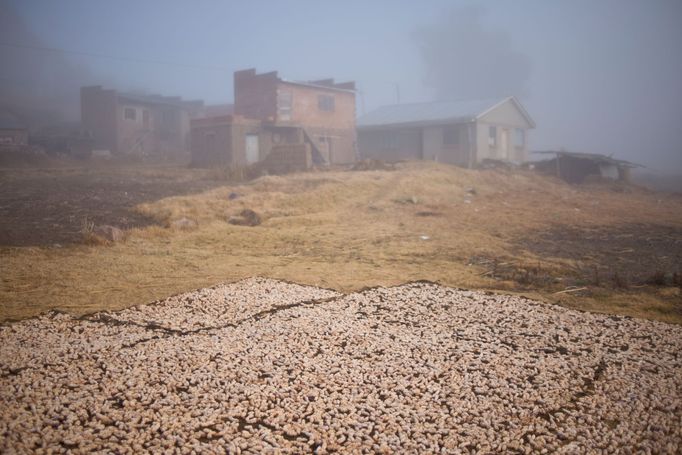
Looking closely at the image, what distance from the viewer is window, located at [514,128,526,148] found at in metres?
32.9

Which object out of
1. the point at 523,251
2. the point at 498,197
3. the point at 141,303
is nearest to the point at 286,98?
the point at 498,197

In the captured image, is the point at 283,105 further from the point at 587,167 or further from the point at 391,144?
the point at 587,167

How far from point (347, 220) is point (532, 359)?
7057 mm

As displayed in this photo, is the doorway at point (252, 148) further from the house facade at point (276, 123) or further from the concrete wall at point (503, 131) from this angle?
the concrete wall at point (503, 131)

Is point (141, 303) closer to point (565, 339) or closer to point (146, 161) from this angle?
point (565, 339)

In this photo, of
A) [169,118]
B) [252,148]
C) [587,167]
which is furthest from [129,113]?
[587,167]

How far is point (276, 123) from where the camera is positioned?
92.2 feet

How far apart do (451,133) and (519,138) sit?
6824mm

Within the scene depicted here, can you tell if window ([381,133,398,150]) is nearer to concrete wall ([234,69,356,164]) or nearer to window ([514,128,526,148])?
concrete wall ([234,69,356,164])

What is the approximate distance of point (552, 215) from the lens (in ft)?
35.6

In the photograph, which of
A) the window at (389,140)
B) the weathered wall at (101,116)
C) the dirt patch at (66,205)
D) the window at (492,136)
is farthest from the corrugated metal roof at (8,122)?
the window at (492,136)

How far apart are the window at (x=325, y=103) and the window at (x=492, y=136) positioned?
10636 mm

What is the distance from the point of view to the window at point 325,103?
31.8 meters

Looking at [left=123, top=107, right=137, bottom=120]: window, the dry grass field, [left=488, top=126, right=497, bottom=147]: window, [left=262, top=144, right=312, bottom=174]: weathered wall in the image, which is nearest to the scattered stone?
the dry grass field
